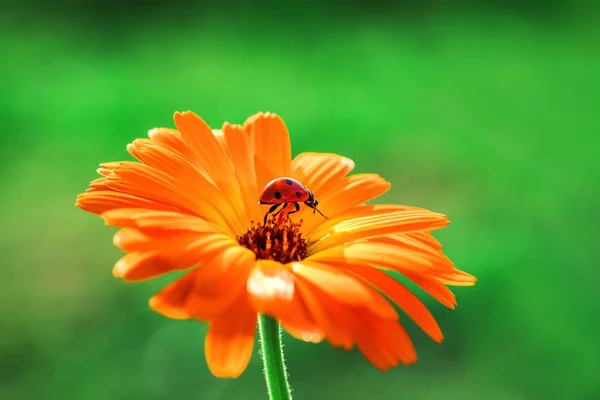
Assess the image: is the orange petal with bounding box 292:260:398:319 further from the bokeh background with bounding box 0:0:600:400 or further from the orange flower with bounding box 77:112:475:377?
the bokeh background with bounding box 0:0:600:400

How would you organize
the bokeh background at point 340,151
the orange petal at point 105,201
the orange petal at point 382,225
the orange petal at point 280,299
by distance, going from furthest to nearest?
the bokeh background at point 340,151 → the orange petal at point 382,225 → the orange petal at point 105,201 → the orange petal at point 280,299

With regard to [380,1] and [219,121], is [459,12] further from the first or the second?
[219,121]

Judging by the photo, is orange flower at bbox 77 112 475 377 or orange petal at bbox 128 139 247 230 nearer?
orange flower at bbox 77 112 475 377

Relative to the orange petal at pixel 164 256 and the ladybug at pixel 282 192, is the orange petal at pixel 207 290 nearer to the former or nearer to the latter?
the orange petal at pixel 164 256

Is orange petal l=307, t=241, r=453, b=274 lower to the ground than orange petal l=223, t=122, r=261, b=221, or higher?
lower

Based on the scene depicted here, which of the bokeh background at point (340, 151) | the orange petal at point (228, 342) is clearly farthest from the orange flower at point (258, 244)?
the bokeh background at point (340, 151)

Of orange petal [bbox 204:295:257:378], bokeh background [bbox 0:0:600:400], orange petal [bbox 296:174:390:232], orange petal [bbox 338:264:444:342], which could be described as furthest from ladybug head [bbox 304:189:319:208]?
bokeh background [bbox 0:0:600:400]

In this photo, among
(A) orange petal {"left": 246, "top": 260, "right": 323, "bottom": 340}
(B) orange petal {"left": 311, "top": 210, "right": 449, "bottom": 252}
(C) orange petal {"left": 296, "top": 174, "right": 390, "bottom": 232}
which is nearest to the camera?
(A) orange petal {"left": 246, "top": 260, "right": 323, "bottom": 340}

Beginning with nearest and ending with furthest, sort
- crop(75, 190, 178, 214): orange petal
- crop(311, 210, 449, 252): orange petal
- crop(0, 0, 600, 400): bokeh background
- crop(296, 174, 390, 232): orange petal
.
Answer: crop(75, 190, 178, 214): orange petal, crop(311, 210, 449, 252): orange petal, crop(296, 174, 390, 232): orange petal, crop(0, 0, 600, 400): bokeh background

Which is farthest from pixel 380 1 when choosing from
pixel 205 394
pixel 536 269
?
pixel 205 394
